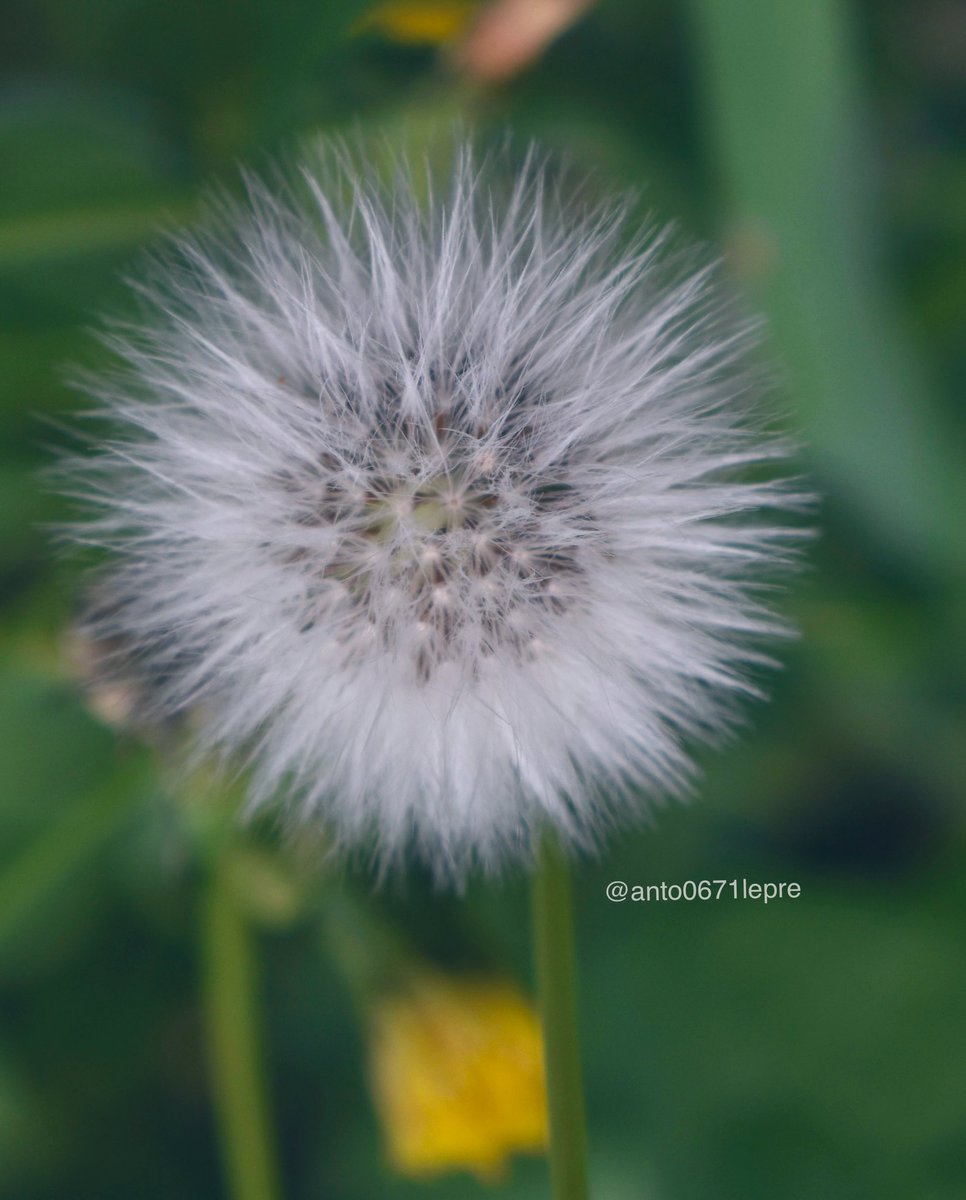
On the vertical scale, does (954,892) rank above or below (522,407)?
below

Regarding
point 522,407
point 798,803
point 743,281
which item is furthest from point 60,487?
point 798,803

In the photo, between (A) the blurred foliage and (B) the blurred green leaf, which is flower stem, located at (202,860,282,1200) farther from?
(B) the blurred green leaf

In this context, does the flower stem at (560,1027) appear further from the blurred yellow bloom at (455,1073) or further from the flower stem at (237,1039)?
the flower stem at (237,1039)

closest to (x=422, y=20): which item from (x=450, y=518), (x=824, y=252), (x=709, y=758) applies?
(x=824, y=252)

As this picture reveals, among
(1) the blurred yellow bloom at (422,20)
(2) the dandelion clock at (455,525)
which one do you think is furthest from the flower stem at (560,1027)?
(1) the blurred yellow bloom at (422,20)

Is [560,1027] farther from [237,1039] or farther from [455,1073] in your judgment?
[237,1039]

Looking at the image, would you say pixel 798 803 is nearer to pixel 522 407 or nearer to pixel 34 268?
pixel 522 407

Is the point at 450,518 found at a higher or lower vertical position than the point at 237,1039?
higher
